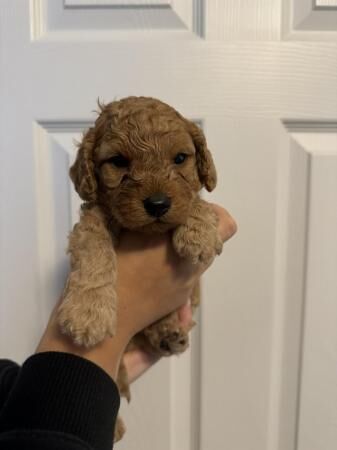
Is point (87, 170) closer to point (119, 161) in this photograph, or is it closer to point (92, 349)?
point (119, 161)

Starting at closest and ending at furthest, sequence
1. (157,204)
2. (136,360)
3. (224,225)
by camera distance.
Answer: (157,204), (224,225), (136,360)

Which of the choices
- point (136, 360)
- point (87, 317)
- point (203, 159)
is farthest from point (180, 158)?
point (136, 360)

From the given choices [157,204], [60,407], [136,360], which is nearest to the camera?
[60,407]

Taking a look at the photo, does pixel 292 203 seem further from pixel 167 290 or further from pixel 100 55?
pixel 100 55

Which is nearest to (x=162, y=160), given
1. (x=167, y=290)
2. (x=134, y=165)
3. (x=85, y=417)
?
(x=134, y=165)

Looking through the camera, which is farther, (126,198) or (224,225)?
(224,225)

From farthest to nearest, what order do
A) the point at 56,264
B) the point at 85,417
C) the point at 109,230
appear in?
the point at 56,264 < the point at 109,230 < the point at 85,417
